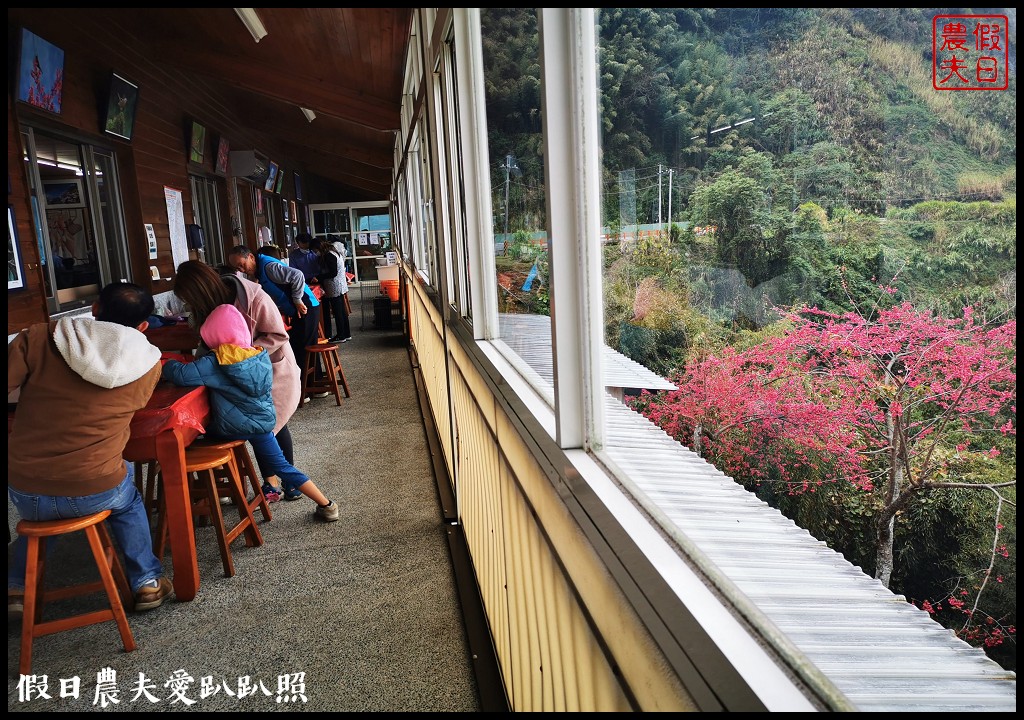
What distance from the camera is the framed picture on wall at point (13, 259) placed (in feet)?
12.2

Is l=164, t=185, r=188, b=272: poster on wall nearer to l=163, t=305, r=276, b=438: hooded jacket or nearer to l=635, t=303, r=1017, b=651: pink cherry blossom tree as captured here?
l=163, t=305, r=276, b=438: hooded jacket

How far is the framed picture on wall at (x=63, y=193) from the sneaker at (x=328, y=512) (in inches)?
117

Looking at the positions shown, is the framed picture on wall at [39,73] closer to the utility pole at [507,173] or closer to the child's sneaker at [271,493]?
the child's sneaker at [271,493]

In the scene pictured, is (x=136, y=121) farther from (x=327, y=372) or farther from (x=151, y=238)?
(x=327, y=372)

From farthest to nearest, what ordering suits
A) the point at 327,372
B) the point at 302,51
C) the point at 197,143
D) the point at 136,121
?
the point at 197,143 < the point at 327,372 < the point at 136,121 < the point at 302,51

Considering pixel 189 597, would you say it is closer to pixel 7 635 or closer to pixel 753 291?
pixel 7 635

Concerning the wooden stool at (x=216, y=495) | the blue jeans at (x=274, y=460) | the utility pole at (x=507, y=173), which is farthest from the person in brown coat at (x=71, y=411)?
the utility pole at (x=507, y=173)

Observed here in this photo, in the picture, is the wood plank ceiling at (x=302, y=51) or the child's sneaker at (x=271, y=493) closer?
the child's sneaker at (x=271, y=493)

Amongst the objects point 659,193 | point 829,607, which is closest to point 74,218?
point 659,193

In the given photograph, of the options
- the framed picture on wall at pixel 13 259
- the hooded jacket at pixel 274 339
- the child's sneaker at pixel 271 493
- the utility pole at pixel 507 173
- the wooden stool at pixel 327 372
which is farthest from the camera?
the wooden stool at pixel 327 372

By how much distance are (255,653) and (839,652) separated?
2.39 metres

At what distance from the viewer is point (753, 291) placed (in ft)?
2.18

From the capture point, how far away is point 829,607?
24.6 inches

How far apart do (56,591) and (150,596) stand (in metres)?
0.34
